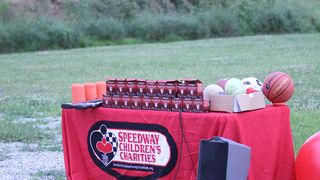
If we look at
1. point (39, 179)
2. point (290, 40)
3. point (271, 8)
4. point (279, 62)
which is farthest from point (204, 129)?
point (271, 8)

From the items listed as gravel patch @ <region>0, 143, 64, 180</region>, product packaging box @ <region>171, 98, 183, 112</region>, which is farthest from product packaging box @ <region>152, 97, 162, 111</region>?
gravel patch @ <region>0, 143, 64, 180</region>

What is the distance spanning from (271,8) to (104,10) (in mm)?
8945

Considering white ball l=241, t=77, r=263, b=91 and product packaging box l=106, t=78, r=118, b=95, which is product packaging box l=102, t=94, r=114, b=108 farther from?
white ball l=241, t=77, r=263, b=91

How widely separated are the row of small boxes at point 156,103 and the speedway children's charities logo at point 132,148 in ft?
0.59

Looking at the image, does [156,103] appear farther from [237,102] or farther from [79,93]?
[79,93]

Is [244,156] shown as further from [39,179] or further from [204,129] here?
[39,179]

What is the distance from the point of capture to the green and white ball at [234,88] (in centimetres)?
654

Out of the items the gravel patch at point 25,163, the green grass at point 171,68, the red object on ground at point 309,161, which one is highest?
the green grass at point 171,68

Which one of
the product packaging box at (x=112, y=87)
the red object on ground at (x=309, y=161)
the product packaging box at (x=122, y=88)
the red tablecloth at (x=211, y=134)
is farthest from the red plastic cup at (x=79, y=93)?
the red object on ground at (x=309, y=161)

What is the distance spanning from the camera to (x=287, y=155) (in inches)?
266

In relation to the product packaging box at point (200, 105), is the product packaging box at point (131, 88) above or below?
above

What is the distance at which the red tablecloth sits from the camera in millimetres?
6328

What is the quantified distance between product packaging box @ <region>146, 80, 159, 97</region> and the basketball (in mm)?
1012

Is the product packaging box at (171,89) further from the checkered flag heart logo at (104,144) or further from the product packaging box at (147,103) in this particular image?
the checkered flag heart logo at (104,144)
